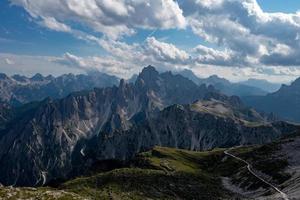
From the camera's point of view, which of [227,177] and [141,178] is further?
[227,177]

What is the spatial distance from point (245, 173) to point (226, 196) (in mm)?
39415

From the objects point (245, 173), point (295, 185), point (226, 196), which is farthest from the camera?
point (245, 173)

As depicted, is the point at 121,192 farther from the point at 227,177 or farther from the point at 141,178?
the point at 227,177

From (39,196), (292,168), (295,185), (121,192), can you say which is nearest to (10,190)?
(39,196)

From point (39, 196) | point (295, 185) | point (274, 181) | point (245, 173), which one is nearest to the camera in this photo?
point (39, 196)

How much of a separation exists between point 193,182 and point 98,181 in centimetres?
3920

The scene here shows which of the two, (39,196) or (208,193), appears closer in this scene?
(39,196)

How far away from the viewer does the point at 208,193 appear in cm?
15925

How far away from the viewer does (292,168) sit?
180m

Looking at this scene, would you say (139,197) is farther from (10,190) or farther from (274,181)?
(274,181)

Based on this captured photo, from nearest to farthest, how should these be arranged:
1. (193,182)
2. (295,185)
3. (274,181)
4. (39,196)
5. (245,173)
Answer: (39,196) < (295,185) < (274,181) < (193,182) < (245,173)

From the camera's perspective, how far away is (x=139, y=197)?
144 metres

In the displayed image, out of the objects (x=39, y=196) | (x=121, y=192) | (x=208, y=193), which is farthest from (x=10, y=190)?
(x=208, y=193)

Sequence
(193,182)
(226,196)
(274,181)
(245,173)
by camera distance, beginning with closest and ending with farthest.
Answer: (226,196), (274,181), (193,182), (245,173)
